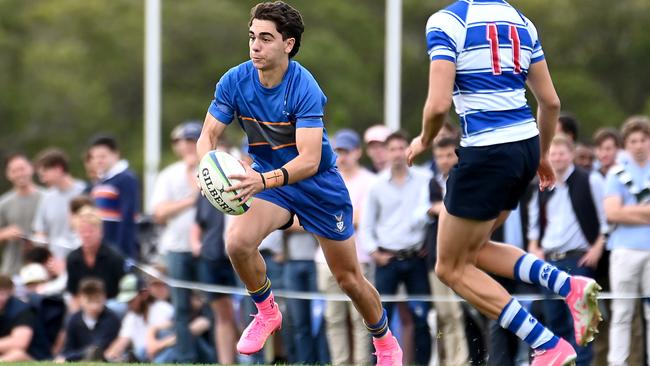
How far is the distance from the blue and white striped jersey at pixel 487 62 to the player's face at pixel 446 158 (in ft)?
11.3

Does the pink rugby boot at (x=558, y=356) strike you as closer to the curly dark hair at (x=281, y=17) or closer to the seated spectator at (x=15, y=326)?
the curly dark hair at (x=281, y=17)

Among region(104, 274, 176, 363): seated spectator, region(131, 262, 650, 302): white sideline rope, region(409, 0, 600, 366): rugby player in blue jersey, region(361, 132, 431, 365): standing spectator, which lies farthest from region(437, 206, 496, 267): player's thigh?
region(104, 274, 176, 363): seated spectator

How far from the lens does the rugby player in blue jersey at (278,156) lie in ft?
27.0

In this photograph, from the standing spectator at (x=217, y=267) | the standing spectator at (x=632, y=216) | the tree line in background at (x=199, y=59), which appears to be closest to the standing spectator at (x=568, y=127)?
the standing spectator at (x=632, y=216)

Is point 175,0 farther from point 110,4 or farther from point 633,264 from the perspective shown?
point 633,264

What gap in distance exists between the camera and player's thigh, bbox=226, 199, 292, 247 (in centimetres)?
825

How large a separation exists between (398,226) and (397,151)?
2.13ft

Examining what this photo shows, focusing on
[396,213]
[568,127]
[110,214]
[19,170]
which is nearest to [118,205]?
[110,214]

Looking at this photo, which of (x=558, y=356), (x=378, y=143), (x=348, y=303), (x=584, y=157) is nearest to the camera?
(x=558, y=356)

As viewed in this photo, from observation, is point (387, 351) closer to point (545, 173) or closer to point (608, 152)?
point (545, 173)

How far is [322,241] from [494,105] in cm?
140

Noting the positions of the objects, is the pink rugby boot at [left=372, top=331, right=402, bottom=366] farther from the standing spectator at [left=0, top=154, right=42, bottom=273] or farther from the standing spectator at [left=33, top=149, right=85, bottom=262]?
the standing spectator at [left=0, top=154, right=42, bottom=273]

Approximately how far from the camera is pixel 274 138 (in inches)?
331

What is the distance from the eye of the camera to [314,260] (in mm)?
12484
